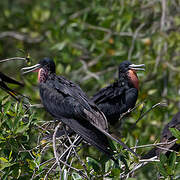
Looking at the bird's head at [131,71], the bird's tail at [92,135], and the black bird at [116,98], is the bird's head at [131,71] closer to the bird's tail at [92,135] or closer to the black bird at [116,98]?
the black bird at [116,98]

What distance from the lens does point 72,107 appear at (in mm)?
2822

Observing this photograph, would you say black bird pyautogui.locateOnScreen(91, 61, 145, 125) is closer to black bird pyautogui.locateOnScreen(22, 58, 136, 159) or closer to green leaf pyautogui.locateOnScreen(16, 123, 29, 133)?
→ black bird pyautogui.locateOnScreen(22, 58, 136, 159)

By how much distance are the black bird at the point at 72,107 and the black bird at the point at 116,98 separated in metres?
0.50

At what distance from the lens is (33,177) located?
2268mm

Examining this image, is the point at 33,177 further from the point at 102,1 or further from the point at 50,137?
the point at 102,1

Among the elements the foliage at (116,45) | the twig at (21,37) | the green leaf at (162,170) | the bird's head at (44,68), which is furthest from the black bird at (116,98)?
the twig at (21,37)

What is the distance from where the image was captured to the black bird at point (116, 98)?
11.2 ft

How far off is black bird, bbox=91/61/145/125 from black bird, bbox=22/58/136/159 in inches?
19.9

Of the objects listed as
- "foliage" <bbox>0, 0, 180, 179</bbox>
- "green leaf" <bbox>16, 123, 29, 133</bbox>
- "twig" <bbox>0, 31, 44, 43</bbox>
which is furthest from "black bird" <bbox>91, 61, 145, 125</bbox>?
"twig" <bbox>0, 31, 44, 43</bbox>

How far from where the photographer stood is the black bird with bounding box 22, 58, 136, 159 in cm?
260

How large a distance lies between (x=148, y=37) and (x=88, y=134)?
2.28 meters

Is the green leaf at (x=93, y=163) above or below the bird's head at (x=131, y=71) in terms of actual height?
above

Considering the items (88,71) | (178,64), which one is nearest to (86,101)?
(88,71)

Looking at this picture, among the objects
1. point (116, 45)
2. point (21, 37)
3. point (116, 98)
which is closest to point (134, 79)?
point (116, 98)
